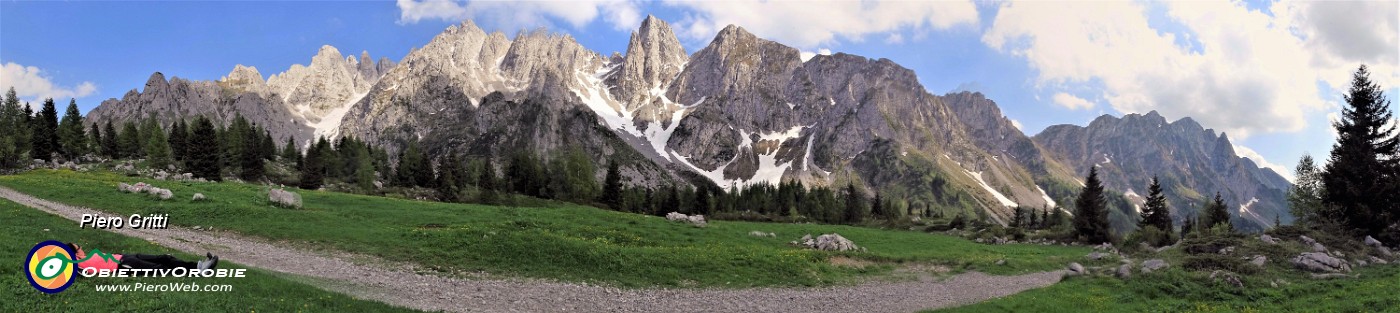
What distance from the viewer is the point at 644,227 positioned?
4584cm

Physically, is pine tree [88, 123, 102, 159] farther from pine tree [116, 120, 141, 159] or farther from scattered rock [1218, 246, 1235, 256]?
scattered rock [1218, 246, 1235, 256]

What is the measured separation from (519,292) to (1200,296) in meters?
26.8

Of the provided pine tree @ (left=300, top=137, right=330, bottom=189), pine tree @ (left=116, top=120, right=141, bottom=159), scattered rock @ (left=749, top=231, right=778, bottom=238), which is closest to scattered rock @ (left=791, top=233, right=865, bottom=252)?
scattered rock @ (left=749, top=231, right=778, bottom=238)

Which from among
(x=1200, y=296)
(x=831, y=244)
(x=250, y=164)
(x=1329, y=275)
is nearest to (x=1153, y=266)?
(x=1329, y=275)

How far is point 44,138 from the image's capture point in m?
92.4

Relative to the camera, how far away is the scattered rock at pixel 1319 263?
102ft

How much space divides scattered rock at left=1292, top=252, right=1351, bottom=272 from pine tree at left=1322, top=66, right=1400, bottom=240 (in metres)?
15.2

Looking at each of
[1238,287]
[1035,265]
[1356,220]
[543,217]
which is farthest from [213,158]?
[1356,220]

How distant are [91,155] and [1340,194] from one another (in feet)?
527

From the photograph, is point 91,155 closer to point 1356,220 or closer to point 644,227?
point 644,227

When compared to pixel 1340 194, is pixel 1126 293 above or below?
below

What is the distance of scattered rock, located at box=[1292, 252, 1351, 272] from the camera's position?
31.2 meters

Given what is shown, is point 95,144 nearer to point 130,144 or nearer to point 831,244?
point 130,144

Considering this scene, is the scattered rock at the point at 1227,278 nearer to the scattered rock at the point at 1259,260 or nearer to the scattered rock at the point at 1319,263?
the scattered rock at the point at 1259,260
